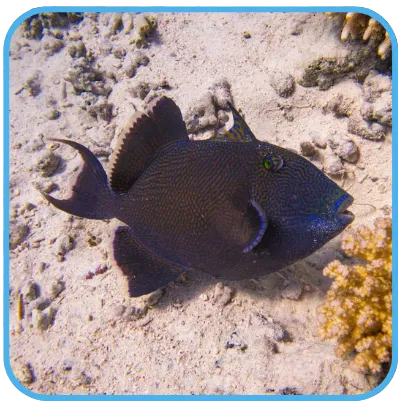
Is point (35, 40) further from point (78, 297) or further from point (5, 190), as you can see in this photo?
point (78, 297)

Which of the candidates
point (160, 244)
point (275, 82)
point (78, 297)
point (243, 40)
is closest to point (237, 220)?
point (160, 244)

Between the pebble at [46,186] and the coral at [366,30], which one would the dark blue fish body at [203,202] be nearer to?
the pebble at [46,186]

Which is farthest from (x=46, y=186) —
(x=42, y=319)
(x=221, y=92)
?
(x=221, y=92)

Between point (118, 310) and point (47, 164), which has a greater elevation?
point (47, 164)

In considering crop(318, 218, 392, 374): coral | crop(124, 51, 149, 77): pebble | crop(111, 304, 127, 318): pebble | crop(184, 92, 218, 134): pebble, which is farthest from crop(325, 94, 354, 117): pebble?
crop(111, 304, 127, 318): pebble

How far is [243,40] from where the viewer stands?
3.88 m

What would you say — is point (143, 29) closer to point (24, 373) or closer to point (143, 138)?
point (143, 138)

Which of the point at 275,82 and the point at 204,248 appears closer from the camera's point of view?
the point at 204,248

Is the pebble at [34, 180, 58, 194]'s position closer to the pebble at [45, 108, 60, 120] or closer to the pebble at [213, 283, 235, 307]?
the pebble at [45, 108, 60, 120]

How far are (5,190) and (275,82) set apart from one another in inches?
117

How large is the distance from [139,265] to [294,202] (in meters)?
1.29

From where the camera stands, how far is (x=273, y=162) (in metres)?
2.05

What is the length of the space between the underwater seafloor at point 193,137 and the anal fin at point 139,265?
0.11 m

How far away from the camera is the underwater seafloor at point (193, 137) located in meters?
2.50
